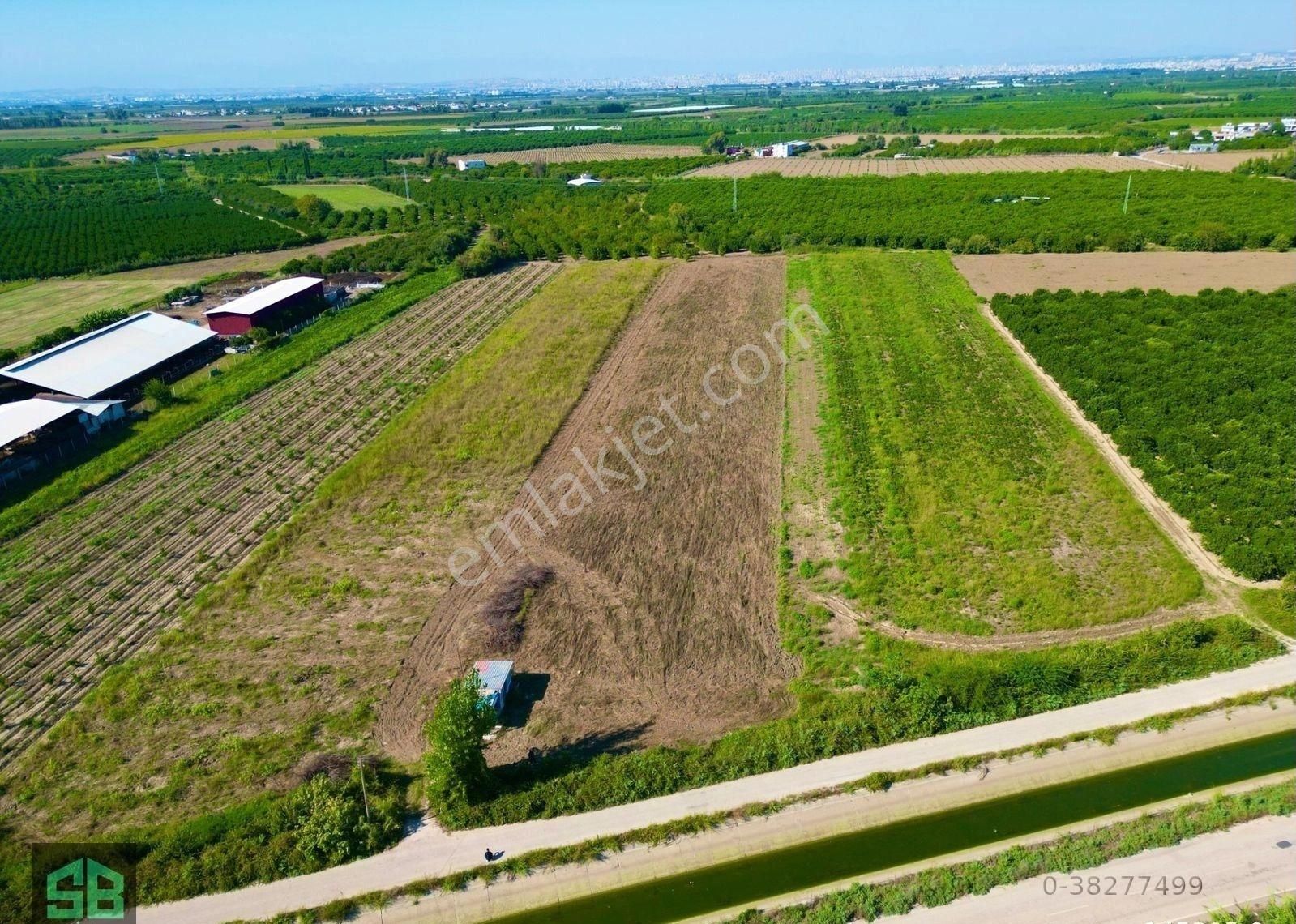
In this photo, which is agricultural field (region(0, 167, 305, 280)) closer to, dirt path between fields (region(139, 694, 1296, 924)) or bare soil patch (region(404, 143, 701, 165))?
bare soil patch (region(404, 143, 701, 165))

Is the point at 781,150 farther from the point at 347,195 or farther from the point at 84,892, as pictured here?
the point at 84,892

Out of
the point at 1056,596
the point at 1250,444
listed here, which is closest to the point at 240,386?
the point at 1056,596

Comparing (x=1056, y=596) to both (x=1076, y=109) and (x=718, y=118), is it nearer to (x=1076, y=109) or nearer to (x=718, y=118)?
(x=1076, y=109)

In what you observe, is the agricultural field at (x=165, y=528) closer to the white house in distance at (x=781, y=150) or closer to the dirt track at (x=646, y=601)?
the dirt track at (x=646, y=601)

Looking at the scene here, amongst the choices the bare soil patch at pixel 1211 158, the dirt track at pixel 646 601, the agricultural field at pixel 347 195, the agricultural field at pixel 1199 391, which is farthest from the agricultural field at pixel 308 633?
the bare soil patch at pixel 1211 158

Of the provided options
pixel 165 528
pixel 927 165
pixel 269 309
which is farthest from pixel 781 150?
pixel 165 528

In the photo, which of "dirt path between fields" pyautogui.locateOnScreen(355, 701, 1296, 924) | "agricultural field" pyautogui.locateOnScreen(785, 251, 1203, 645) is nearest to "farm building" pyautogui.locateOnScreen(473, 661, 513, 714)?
"dirt path between fields" pyautogui.locateOnScreen(355, 701, 1296, 924)
